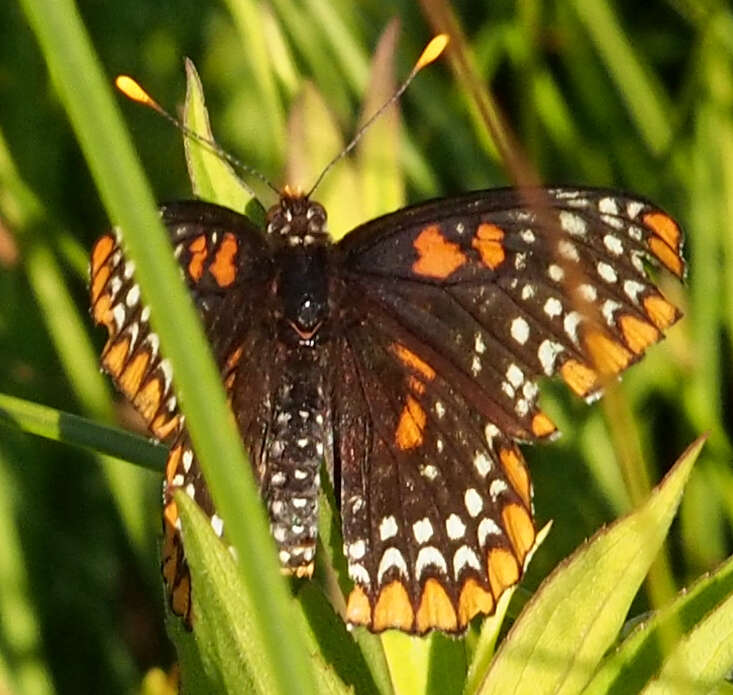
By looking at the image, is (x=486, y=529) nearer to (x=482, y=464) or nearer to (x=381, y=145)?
(x=482, y=464)

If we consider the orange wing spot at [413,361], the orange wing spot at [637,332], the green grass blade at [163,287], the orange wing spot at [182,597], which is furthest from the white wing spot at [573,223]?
the green grass blade at [163,287]

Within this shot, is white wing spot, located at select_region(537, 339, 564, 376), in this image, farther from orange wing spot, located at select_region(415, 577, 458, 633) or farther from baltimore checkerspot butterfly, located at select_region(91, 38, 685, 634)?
orange wing spot, located at select_region(415, 577, 458, 633)

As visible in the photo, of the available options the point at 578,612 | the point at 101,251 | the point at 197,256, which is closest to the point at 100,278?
the point at 101,251

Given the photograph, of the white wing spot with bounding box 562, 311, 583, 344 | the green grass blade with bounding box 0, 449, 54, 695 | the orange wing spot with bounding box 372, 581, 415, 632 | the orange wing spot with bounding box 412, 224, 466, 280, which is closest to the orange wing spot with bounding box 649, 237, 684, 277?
the white wing spot with bounding box 562, 311, 583, 344

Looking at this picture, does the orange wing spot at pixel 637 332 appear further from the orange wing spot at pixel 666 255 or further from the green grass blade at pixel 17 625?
the green grass blade at pixel 17 625

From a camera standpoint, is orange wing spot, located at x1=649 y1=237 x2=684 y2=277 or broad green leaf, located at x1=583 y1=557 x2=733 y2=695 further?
orange wing spot, located at x1=649 y1=237 x2=684 y2=277

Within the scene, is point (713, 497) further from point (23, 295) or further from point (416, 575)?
point (23, 295)

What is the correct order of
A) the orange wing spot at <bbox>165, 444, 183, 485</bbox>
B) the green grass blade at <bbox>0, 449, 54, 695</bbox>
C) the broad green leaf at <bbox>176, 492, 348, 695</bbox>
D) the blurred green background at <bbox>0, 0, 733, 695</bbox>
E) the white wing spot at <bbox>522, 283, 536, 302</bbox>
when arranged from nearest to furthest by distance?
the broad green leaf at <bbox>176, 492, 348, 695</bbox>
the orange wing spot at <bbox>165, 444, 183, 485</bbox>
the white wing spot at <bbox>522, 283, 536, 302</bbox>
the green grass blade at <bbox>0, 449, 54, 695</bbox>
the blurred green background at <bbox>0, 0, 733, 695</bbox>
